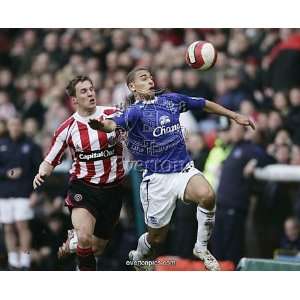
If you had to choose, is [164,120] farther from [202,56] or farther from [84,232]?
[84,232]

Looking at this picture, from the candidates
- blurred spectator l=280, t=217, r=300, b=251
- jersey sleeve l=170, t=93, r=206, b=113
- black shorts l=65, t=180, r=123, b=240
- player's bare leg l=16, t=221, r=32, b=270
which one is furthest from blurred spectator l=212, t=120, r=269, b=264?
player's bare leg l=16, t=221, r=32, b=270

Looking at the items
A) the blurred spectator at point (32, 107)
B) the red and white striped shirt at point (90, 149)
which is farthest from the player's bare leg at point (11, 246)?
the red and white striped shirt at point (90, 149)

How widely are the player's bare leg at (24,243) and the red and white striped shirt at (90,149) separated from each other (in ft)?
6.30

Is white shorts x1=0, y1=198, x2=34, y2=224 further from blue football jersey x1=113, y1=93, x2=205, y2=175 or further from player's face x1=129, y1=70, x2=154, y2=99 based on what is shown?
player's face x1=129, y1=70, x2=154, y2=99

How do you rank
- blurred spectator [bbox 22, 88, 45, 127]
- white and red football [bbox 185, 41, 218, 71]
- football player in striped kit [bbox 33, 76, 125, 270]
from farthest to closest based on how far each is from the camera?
blurred spectator [bbox 22, 88, 45, 127] < football player in striped kit [bbox 33, 76, 125, 270] < white and red football [bbox 185, 41, 218, 71]

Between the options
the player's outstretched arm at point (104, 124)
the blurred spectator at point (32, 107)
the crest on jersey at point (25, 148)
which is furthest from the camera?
the blurred spectator at point (32, 107)

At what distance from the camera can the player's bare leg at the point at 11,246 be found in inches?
456

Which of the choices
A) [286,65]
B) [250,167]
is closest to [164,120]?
[250,167]

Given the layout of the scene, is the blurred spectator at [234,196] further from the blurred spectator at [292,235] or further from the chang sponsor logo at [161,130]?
the chang sponsor logo at [161,130]

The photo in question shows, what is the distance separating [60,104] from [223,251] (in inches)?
105

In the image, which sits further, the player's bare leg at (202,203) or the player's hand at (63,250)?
the player's hand at (63,250)

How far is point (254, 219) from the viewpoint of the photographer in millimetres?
12805

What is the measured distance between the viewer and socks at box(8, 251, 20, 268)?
456 inches

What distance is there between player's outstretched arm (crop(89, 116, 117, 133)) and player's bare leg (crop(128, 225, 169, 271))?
1250 millimetres
